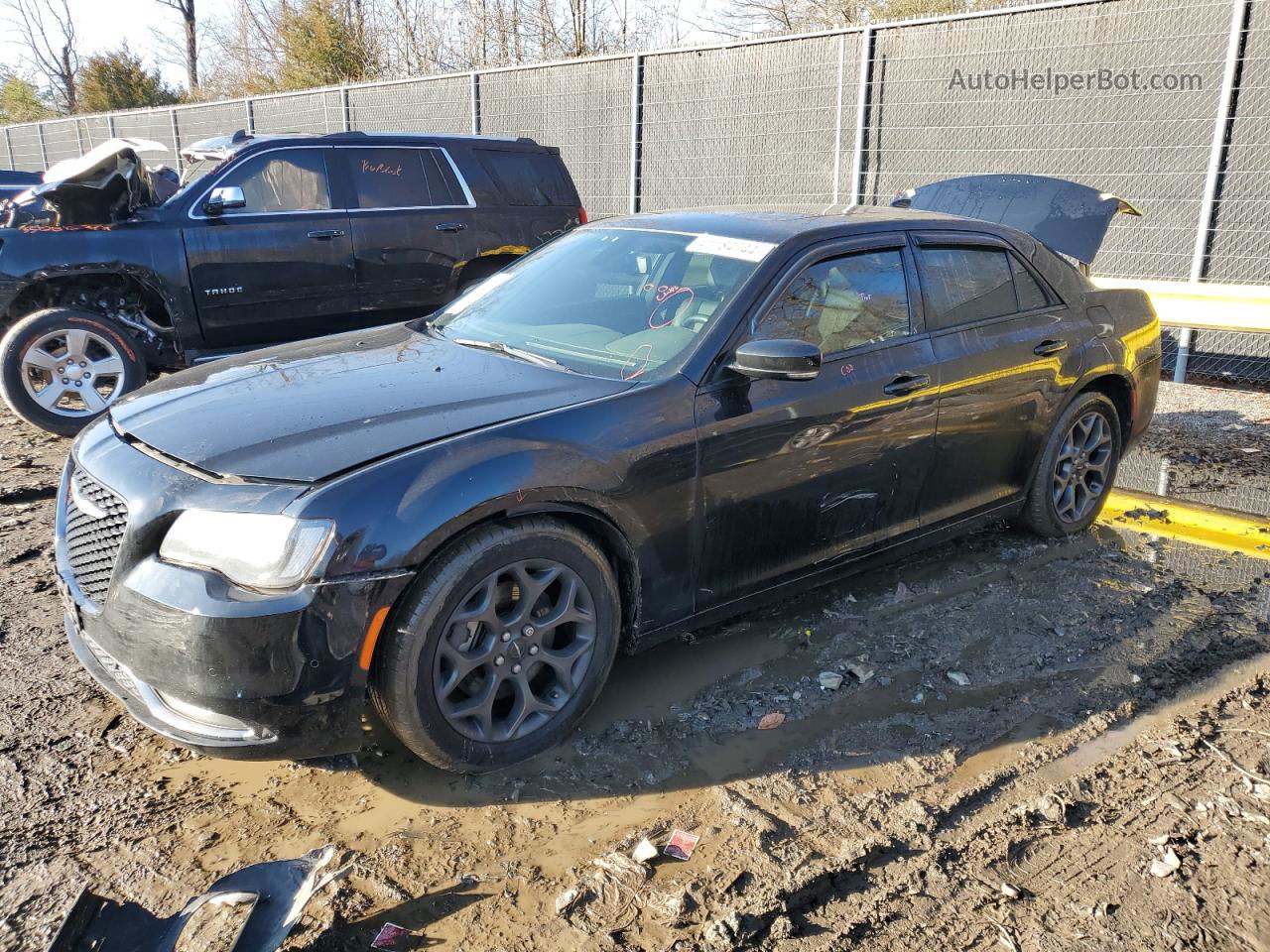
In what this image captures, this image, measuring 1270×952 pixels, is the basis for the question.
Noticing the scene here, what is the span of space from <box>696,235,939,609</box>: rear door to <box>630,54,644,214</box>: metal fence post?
8.82 metres

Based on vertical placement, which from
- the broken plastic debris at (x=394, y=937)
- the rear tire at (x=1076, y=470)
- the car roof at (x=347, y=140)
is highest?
the car roof at (x=347, y=140)

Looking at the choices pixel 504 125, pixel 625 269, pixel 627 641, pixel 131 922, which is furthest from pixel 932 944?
pixel 504 125

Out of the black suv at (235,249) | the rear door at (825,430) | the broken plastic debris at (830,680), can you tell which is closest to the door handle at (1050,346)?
the rear door at (825,430)

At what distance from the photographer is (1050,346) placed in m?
4.67

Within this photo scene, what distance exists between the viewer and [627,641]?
135 inches

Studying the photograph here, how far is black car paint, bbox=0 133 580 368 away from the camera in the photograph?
679 centimetres

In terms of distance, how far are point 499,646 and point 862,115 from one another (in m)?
9.07

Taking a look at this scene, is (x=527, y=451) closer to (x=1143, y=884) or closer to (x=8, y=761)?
(x=8, y=761)

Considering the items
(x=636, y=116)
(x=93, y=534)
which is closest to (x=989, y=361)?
(x=93, y=534)

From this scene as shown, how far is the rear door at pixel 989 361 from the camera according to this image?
4.26 metres

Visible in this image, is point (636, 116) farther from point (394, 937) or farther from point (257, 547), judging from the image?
point (394, 937)

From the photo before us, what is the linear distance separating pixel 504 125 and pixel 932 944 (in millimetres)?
13548

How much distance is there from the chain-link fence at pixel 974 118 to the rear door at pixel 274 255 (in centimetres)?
552

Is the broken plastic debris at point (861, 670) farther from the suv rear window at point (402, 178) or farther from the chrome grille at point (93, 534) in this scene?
the suv rear window at point (402, 178)
